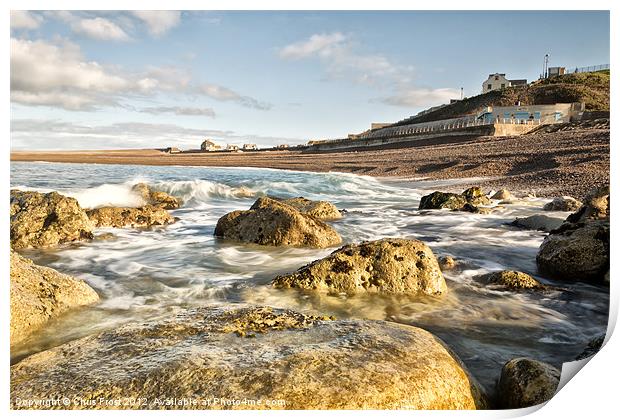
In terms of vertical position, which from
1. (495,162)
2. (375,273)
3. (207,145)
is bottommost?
(375,273)

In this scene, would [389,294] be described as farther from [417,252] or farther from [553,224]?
[553,224]

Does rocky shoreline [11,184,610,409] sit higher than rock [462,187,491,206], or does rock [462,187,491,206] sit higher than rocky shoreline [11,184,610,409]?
rock [462,187,491,206]

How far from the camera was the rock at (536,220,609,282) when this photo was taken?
4375 mm

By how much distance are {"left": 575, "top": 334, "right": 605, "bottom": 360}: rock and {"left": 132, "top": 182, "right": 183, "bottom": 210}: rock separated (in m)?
8.47

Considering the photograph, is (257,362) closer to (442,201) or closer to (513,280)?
(513,280)

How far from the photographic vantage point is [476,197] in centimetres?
873

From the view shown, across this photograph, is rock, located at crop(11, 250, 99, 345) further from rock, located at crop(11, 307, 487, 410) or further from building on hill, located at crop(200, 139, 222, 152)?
building on hill, located at crop(200, 139, 222, 152)

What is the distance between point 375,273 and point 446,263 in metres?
1.48

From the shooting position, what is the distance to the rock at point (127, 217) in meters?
7.25

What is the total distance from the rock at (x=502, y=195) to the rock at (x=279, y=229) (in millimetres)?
4325

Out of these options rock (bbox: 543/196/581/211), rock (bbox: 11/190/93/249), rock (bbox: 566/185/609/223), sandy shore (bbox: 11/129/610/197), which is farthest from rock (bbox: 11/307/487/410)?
rock (bbox: 543/196/581/211)

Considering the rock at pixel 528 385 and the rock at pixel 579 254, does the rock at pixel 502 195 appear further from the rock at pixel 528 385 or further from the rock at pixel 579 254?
the rock at pixel 528 385

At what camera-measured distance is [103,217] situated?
7.27 meters

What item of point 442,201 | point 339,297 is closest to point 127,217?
point 339,297
